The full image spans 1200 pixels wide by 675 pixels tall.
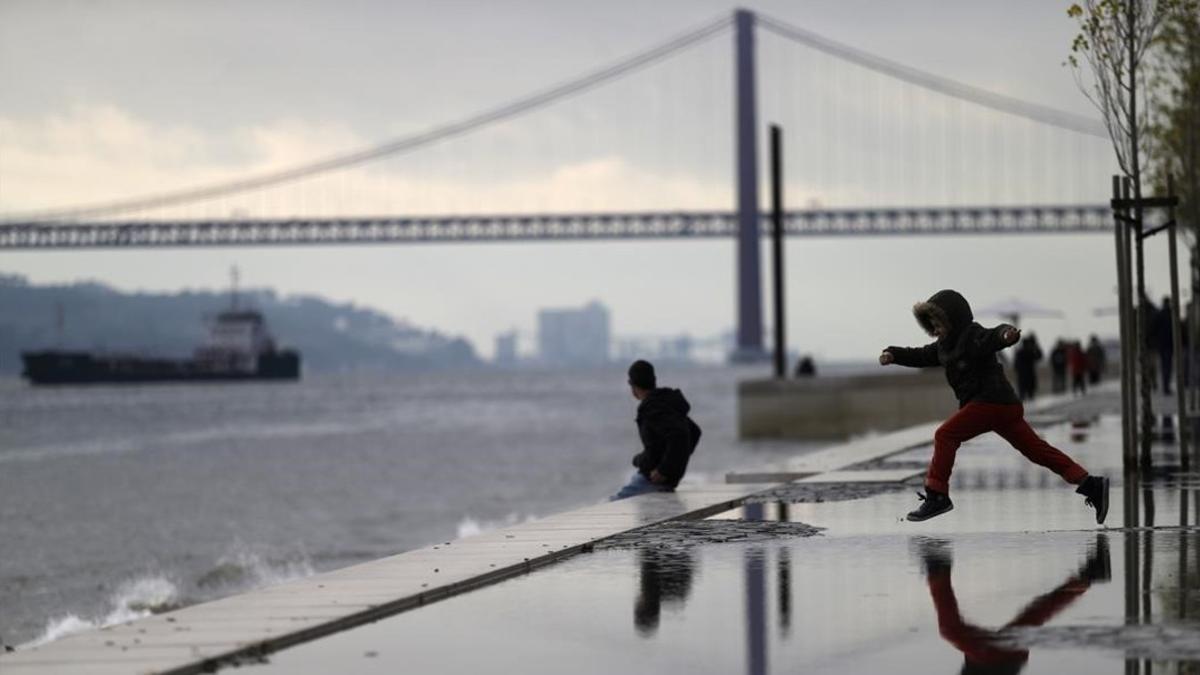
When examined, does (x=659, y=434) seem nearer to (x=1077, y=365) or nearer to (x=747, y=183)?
(x=1077, y=365)

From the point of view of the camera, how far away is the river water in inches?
681

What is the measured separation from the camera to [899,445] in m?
17.2

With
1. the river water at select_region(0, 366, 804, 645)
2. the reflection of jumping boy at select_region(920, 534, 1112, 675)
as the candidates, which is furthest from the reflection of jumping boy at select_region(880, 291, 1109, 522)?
the river water at select_region(0, 366, 804, 645)

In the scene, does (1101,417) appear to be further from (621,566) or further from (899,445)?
(621,566)

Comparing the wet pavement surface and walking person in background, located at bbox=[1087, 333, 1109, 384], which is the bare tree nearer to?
the wet pavement surface

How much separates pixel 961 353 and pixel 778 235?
95.9 feet

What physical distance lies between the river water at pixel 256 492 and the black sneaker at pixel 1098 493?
6615mm

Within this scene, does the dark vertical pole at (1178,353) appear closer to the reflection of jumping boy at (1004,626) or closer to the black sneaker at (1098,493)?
the black sneaker at (1098,493)

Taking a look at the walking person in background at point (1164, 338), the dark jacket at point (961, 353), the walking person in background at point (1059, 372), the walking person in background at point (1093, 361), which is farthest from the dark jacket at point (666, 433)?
the walking person in background at point (1093, 361)

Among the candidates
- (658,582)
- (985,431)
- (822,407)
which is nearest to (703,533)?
(985,431)

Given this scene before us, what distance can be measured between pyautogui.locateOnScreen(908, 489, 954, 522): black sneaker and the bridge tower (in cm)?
7853

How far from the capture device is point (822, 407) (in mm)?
35469

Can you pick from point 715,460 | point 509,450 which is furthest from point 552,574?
point 509,450

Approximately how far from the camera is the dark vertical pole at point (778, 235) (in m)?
36.6
